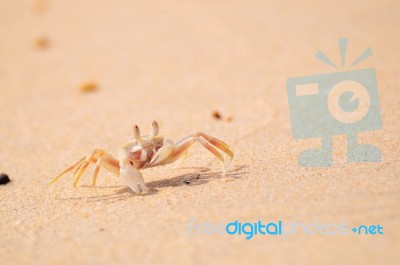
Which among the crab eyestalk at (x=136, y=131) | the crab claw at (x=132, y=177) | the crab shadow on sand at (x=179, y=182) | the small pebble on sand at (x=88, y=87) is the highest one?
the small pebble on sand at (x=88, y=87)

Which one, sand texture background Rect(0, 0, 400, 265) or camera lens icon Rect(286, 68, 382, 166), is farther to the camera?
camera lens icon Rect(286, 68, 382, 166)

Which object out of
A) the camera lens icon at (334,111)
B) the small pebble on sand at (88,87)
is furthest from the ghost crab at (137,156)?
the small pebble on sand at (88,87)

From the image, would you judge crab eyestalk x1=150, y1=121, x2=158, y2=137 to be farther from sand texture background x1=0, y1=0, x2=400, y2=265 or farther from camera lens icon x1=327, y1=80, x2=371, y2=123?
camera lens icon x1=327, y1=80, x2=371, y2=123

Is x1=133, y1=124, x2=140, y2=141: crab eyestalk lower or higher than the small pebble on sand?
lower

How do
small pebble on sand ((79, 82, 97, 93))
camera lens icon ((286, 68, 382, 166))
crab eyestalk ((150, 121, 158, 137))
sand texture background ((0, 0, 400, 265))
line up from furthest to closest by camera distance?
small pebble on sand ((79, 82, 97, 93)) < camera lens icon ((286, 68, 382, 166)) < crab eyestalk ((150, 121, 158, 137)) < sand texture background ((0, 0, 400, 265))

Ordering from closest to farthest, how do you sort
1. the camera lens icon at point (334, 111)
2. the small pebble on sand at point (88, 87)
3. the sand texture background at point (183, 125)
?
the sand texture background at point (183, 125), the camera lens icon at point (334, 111), the small pebble on sand at point (88, 87)

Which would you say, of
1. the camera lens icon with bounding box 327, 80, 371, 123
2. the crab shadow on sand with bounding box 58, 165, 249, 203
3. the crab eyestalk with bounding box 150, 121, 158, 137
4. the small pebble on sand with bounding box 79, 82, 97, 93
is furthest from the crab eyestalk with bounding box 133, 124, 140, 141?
the small pebble on sand with bounding box 79, 82, 97, 93

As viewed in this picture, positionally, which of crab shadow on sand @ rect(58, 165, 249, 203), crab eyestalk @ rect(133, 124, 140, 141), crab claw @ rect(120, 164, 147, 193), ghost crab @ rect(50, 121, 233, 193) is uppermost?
crab eyestalk @ rect(133, 124, 140, 141)

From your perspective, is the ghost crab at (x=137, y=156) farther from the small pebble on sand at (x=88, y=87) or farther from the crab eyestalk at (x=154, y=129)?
the small pebble on sand at (x=88, y=87)
